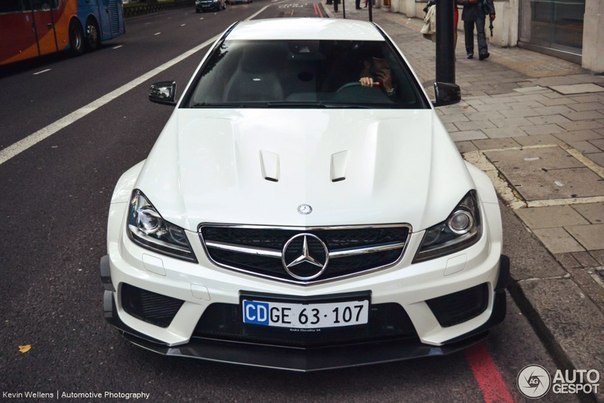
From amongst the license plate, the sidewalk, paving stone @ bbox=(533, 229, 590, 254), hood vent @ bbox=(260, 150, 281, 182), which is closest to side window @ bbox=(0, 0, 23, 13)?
the sidewalk

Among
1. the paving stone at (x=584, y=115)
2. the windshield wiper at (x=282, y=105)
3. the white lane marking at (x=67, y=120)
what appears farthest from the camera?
the white lane marking at (x=67, y=120)

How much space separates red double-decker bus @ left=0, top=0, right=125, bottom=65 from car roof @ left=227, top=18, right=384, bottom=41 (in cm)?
1119

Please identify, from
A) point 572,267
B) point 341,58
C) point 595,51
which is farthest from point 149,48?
point 572,267

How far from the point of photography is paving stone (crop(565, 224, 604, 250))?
4355mm

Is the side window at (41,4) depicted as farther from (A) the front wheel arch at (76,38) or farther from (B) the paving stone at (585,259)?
(B) the paving stone at (585,259)

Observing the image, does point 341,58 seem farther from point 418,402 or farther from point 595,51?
point 595,51

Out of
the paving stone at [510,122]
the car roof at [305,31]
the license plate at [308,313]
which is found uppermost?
the car roof at [305,31]

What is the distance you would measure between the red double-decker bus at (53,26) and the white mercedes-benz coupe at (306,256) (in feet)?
42.1

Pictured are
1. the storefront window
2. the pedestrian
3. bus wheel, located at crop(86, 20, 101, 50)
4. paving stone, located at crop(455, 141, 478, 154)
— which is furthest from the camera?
bus wheel, located at crop(86, 20, 101, 50)

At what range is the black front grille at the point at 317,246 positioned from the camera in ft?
9.61

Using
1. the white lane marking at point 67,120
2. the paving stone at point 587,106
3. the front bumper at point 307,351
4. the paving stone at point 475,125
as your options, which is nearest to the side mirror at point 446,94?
the front bumper at point 307,351

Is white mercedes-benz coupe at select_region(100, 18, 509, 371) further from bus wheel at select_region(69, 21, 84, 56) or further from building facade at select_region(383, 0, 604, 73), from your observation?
bus wheel at select_region(69, 21, 84, 56)

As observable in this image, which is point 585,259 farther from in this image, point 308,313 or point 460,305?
point 308,313

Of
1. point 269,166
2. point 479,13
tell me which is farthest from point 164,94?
point 479,13
